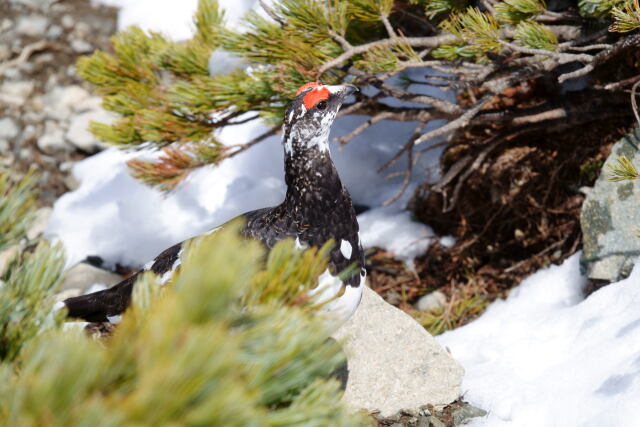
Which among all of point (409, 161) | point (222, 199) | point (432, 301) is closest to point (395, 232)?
point (432, 301)

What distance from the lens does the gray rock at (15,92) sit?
5027 mm

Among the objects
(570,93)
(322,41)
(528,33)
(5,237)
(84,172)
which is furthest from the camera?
(84,172)

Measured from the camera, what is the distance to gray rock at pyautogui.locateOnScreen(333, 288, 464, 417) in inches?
89.9

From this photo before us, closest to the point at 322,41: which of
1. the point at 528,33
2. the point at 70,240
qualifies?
the point at 528,33

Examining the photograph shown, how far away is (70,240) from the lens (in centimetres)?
422

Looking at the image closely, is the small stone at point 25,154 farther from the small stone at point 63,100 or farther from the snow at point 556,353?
the snow at point 556,353

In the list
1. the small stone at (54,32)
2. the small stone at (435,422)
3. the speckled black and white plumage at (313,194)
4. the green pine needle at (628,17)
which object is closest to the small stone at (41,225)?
the small stone at (54,32)

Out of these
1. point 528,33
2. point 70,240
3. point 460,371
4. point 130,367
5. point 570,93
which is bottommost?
point 70,240

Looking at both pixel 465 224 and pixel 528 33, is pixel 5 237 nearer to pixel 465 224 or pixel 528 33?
pixel 528 33

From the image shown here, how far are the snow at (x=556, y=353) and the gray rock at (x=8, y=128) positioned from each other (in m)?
3.66

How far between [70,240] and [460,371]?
9.35ft

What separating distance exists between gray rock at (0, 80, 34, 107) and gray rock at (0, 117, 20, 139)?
6.4 inches

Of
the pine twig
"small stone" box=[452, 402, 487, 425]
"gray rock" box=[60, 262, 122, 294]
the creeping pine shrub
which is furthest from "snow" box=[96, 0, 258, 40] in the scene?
the creeping pine shrub

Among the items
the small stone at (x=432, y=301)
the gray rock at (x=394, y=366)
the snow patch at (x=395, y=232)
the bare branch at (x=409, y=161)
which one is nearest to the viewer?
the gray rock at (x=394, y=366)
